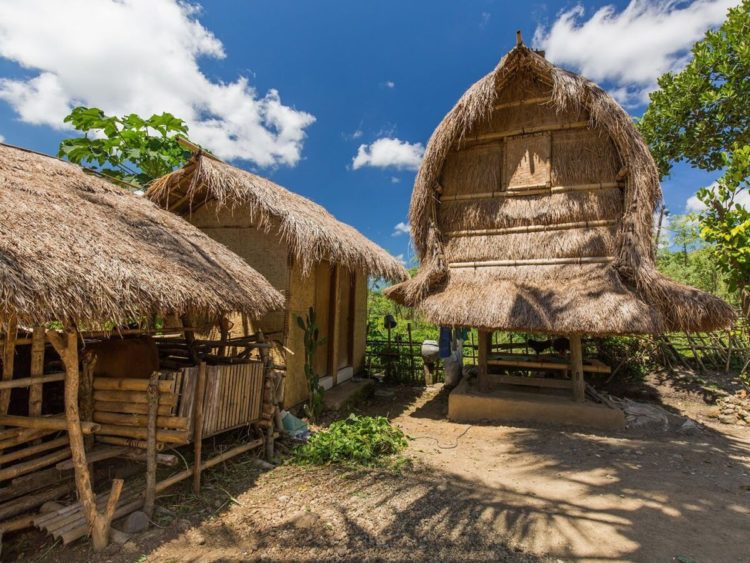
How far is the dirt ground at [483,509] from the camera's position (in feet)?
9.27

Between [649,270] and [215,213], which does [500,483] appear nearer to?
[649,270]

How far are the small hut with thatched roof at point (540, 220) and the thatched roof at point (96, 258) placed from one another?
125 inches

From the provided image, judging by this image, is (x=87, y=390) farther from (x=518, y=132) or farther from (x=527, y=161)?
(x=518, y=132)

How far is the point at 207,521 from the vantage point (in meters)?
3.32

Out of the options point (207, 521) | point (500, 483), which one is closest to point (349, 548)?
point (207, 521)

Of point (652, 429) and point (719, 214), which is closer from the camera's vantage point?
point (652, 429)

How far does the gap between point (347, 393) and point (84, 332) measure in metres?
4.24

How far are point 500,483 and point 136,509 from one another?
324cm

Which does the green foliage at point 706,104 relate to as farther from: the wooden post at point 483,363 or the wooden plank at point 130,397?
the wooden plank at point 130,397

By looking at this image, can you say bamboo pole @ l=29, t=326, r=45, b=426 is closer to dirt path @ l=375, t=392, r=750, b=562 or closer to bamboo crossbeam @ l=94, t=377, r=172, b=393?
bamboo crossbeam @ l=94, t=377, r=172, b=393

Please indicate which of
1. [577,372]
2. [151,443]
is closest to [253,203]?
[151,443]

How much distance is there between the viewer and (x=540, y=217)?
6.48 m

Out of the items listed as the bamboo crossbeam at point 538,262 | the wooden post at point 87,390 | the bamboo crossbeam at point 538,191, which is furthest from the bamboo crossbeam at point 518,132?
the wooden post at point 87,390

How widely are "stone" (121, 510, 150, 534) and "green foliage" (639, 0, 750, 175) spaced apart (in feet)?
32.2
